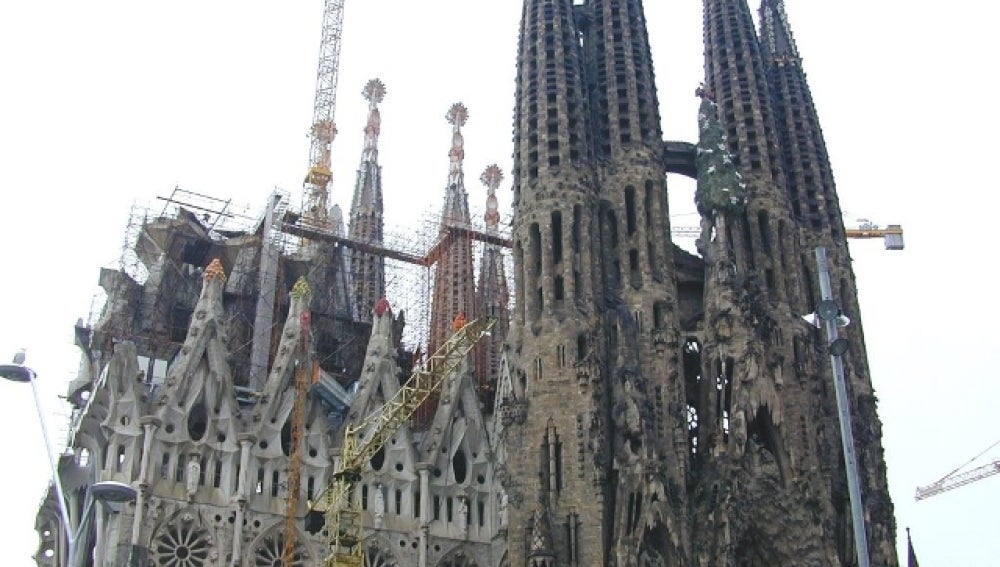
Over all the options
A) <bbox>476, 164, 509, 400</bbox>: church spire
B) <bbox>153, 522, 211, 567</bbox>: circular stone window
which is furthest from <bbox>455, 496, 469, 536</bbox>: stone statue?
<bbox>476, 164, 509, 400</bbox>: church spire

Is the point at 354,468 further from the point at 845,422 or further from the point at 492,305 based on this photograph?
the point at 845,422

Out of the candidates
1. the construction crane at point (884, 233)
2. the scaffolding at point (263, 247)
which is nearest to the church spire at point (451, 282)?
the scaffolding at point (263, 247)

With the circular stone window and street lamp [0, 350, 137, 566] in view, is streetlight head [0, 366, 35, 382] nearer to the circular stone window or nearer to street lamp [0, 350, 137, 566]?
street lamp [0, 350, 137, 566]

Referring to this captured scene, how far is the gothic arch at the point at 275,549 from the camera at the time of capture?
4072cm

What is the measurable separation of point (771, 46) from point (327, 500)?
3066 centimetres

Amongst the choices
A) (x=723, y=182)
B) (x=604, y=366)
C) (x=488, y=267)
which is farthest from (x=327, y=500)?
(x=488, y=267)

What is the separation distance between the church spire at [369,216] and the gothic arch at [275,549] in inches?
692

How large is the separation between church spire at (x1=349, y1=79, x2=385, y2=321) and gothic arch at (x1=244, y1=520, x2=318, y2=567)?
17584mm

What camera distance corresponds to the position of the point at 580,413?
133 ft

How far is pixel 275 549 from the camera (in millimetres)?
41281

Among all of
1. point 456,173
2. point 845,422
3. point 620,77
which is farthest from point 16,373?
point 456,173

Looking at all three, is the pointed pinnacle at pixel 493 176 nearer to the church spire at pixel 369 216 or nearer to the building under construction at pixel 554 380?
the church spire at pixel 369 216

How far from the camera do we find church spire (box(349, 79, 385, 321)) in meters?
64.7

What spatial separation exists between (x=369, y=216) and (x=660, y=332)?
31695 millimetres
